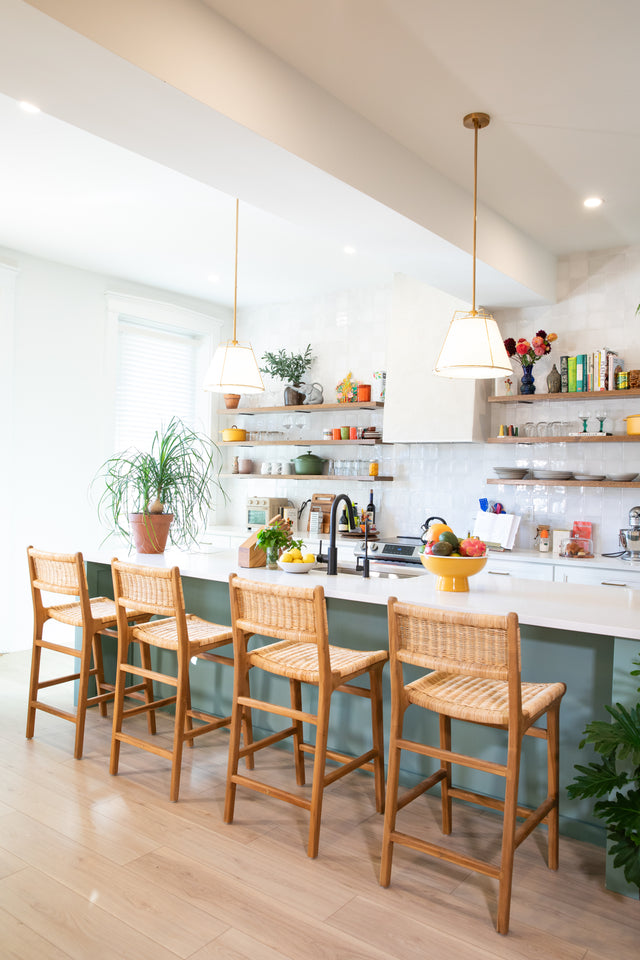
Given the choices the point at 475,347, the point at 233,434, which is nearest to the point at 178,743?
the point at 475,347

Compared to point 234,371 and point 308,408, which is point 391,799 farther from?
point 308,408

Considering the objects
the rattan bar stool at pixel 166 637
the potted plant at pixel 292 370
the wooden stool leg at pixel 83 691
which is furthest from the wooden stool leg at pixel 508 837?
the potted plant at pixel 292 370

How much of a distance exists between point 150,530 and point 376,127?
240 cm

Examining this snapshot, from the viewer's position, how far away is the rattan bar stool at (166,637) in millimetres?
2898

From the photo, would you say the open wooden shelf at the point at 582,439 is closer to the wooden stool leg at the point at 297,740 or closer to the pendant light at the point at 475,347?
the pendant light at the point at 475,347

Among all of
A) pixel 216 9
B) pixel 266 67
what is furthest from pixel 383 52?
pixel 216 9

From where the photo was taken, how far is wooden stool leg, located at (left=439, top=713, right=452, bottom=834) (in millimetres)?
2588

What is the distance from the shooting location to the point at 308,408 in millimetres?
5938

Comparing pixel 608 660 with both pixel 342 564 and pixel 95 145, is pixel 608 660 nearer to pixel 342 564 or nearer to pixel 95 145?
pixel 342 564

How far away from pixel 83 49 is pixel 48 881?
2.57 metres

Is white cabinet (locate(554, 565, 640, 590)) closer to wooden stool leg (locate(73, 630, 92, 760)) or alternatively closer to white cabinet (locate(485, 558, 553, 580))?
white cabinet (locate(485, 558, 553, 580))

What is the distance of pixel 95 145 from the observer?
352 centimetres

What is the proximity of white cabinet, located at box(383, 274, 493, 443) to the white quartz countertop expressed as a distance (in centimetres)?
171

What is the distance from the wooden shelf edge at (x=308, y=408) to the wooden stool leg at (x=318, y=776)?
3.35m
